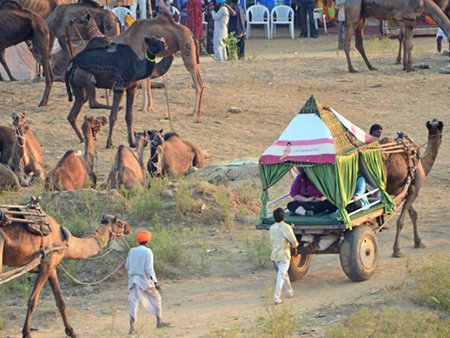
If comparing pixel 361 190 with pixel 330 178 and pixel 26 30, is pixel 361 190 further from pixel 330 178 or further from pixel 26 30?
pixel 26 30

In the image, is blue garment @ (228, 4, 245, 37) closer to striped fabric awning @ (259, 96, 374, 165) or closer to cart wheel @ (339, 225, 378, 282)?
striped fabric awning @ (259, 96, 374, 165)

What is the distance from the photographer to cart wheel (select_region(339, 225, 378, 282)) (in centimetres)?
1308

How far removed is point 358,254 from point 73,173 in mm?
5868

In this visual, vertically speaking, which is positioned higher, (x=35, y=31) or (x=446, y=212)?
(x=35, y=31)

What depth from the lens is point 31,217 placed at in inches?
454

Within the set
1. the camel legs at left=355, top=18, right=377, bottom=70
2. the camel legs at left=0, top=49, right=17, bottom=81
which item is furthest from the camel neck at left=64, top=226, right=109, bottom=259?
the camel legs at left=355, top=18, right=377, bottom=70

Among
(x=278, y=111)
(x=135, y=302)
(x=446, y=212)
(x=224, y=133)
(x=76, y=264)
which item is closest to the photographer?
(x=135, y=302)

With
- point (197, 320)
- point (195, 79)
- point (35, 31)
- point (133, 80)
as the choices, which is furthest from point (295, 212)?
point (35, 31)

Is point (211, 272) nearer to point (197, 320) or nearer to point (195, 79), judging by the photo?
point (197, 320)

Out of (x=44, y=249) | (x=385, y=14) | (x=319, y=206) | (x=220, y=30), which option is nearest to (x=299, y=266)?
(x=319, y=206)

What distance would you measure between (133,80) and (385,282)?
836 cm

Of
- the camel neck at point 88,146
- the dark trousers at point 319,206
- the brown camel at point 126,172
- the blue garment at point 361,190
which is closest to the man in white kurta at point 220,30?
the camel neck at point 88,146

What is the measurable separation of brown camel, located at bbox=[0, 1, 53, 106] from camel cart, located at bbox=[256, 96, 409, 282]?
10.3 metres

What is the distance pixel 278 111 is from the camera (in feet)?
78.7
